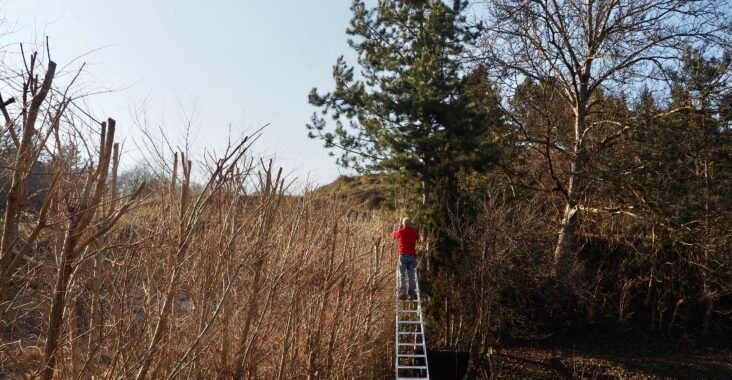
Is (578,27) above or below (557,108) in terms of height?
above

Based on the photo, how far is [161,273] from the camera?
21.0ft

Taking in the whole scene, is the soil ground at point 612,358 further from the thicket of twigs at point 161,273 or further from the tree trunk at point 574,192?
the thicket of twigs at point 161,273

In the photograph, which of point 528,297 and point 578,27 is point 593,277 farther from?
point 578,27

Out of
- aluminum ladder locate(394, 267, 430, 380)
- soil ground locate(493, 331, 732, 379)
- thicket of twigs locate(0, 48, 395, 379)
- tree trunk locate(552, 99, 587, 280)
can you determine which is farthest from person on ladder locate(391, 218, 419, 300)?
tree trunk locate(552, 99, 587, 280)

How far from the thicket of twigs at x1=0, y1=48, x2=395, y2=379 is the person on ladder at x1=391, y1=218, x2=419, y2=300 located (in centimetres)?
129

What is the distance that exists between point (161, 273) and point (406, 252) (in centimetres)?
725

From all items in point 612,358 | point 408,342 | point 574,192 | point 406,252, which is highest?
point 574,192

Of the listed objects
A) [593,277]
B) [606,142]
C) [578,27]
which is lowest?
[593,277]

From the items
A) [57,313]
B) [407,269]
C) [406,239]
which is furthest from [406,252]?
[57,313]

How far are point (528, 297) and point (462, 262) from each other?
2756mm

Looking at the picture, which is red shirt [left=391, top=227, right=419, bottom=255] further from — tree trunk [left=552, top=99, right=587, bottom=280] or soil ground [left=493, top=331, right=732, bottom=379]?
tree trunk [left=552, top=99, right=587, bottom=280]

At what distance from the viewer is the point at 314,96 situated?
17.9 metres

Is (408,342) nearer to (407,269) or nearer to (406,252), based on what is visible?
(407,269)

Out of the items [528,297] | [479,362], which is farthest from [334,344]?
[528,297]
